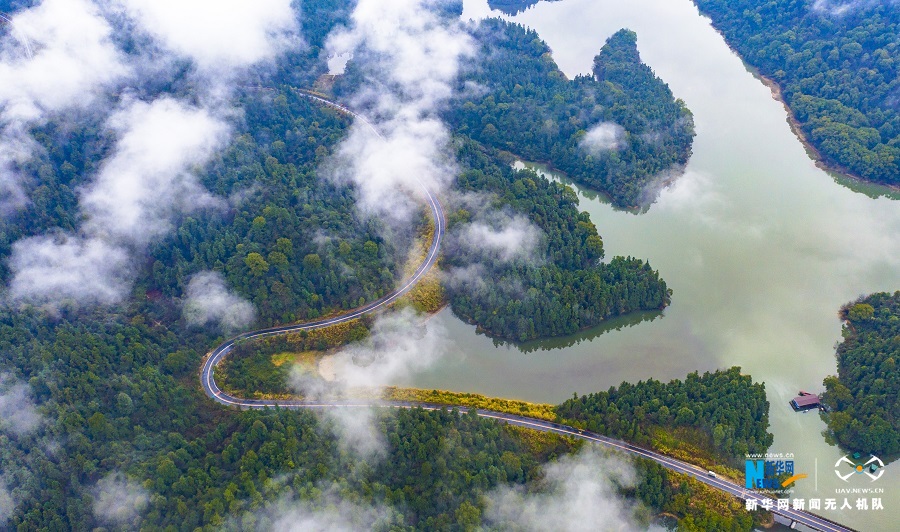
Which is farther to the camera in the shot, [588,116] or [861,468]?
[588,116]

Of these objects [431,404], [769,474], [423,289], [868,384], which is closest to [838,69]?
[868,384]

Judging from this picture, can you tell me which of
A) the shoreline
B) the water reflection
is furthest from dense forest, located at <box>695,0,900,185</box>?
the water reflection

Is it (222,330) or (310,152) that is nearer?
(222,330)

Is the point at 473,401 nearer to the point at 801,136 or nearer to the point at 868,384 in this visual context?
the point at 868,384

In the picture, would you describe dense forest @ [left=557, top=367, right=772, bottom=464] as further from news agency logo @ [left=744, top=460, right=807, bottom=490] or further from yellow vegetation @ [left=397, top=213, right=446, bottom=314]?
yellow vegetation @ [left=397, top=213, right=446, bottom=314]

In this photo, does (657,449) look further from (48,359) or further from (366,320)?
(48,359)

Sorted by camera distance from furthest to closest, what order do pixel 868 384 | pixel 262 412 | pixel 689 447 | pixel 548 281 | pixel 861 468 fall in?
1. pixel 548 281
2. pixel 868 384
3. pixel 262 412
4. pixel 861 468
5. pixel 689 447

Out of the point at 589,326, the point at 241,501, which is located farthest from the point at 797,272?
the point at 241,501
